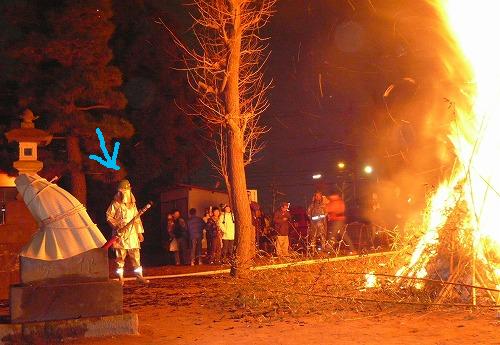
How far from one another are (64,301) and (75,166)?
15.2 meters

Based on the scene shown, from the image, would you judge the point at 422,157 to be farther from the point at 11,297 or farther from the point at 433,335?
the point at 11,297

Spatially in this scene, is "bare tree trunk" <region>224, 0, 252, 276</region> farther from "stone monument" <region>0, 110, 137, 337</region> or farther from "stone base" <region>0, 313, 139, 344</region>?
"stone monument" <region>0, 110, 137, 337</region>

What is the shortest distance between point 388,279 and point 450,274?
111 centimetres

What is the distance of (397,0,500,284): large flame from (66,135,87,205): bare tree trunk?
48.3 feet

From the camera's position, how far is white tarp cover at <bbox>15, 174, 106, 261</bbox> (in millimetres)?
7418

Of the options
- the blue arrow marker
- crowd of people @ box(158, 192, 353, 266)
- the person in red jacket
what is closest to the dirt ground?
crowd of people @ box(158, 192, 353, 266)

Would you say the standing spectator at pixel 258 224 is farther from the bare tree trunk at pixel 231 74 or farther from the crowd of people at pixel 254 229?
the bare tree trunk at pixel 231 74

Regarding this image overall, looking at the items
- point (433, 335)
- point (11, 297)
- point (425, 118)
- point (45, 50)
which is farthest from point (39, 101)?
point (433, 335)

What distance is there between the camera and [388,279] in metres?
9.91

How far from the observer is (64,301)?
747cm

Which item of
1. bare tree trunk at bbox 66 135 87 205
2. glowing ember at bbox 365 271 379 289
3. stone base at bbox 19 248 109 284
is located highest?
bare tree trunk at bbox 66 135 87 205

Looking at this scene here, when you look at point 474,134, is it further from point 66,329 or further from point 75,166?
point 75,166

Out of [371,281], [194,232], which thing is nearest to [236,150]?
[371,281]

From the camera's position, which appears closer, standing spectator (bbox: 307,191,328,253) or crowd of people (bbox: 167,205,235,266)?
standing spectator (bbox: 307,191,328,253)
